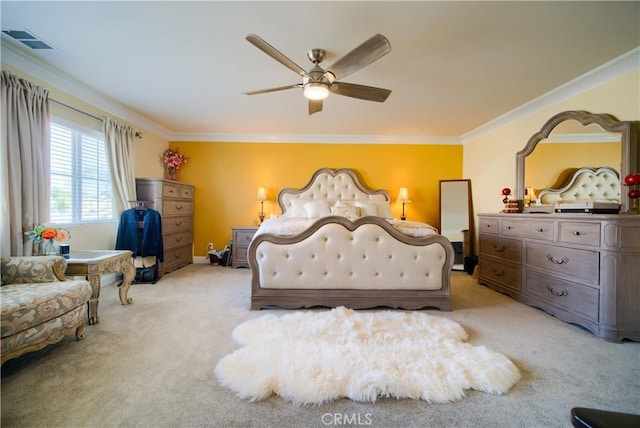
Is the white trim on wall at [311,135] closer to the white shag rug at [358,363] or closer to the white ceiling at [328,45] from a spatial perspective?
the white ceiling at [328,45]

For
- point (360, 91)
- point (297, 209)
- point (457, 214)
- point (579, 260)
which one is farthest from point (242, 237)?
point (579, 260)

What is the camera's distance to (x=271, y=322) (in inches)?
87.8

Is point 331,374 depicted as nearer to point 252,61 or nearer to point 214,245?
point 252,61

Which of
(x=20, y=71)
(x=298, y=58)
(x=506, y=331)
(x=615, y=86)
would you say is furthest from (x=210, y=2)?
(x=615, y=86)

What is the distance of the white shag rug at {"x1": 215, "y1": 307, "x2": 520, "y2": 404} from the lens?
142cm

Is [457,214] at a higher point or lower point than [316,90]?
lower

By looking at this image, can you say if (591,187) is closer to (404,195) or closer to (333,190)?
(404,195)

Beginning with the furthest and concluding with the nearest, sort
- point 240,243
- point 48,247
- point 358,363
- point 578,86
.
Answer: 1. point 240,243
2. point 578,86
3. point 48,247
4. point 358,363

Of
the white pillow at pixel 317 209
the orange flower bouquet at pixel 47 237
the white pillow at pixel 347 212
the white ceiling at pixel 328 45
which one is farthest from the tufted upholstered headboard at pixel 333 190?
the orange flower bouquet at pixel 47 237

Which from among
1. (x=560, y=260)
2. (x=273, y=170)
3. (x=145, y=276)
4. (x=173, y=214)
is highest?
(x=273, y=170)

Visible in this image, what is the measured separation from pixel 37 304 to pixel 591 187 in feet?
15.8

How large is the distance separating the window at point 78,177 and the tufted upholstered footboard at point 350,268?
7.61ft

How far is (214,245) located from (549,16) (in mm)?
5309

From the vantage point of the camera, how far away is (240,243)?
4484 millimetres
